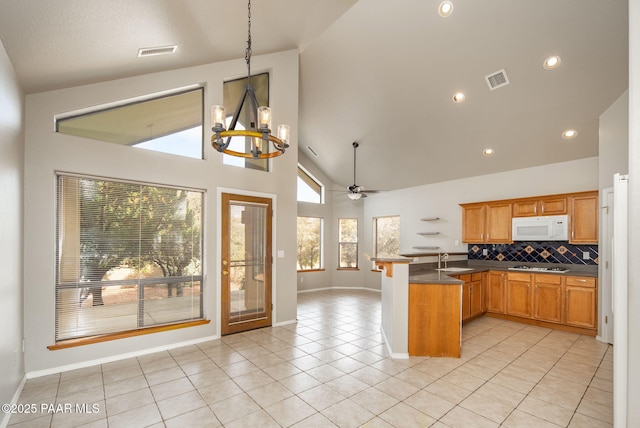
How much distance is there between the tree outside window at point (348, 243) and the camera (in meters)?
8.91

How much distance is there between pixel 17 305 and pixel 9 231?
77 cm

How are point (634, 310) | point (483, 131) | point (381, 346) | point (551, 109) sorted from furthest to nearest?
point (483, 131), point (551, 109), point (381, 346), point (634, 310)

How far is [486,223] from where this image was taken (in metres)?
6.00

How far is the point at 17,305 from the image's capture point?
9.43 feet

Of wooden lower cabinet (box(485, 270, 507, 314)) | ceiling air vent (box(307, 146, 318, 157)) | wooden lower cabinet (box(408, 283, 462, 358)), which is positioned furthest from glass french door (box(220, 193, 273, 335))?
wooden lower cabinet (box(485, 270, 507, 314))

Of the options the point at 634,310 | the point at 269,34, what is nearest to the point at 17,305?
the point at 269,34

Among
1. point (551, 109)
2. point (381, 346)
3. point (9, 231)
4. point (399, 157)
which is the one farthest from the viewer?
point (399, 157)

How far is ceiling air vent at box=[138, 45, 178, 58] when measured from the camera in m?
3.25

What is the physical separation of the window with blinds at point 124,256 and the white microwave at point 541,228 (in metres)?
5.28

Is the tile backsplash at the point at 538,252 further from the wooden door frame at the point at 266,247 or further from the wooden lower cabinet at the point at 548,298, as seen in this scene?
the wooden door frame at the point at 266,247

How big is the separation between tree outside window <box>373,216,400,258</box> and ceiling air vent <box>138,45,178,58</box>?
6.31 meters

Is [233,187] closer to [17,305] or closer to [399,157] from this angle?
[17,305]

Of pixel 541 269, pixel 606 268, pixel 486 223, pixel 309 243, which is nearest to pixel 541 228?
pixel 541 269

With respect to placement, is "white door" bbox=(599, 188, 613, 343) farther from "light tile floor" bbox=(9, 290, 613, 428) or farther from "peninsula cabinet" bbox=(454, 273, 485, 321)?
"peninsula cabinet" bbox=(454, 273, 485, 321)
